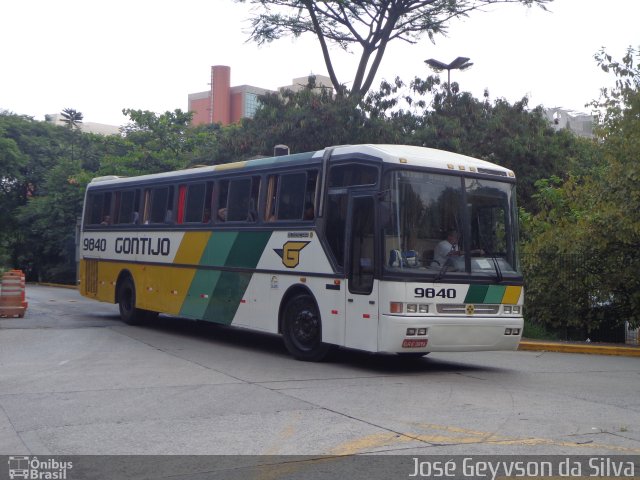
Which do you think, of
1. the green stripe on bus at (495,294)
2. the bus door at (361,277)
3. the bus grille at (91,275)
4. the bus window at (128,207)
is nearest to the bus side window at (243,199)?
the bus door at (361,277)

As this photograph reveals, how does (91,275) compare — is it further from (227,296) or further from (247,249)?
(247,249)

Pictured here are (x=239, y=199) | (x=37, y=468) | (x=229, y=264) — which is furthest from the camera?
(x=229, y=264)

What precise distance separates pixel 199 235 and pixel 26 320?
19.3 feet

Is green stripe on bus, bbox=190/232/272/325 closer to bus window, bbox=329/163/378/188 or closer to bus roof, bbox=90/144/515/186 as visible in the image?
bus roof, bbox=90/144/515/186

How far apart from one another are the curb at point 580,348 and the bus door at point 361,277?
19.5ft

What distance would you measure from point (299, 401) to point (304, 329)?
393 centimetres

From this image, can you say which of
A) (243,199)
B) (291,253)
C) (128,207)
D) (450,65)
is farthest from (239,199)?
(450,65)

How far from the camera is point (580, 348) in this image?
16328 millimetres

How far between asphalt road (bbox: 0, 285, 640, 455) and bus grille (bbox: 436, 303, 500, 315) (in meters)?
0.94

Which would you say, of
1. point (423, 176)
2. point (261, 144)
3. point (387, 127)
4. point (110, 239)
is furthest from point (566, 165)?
point (423, 176)

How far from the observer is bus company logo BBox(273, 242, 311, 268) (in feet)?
44.0

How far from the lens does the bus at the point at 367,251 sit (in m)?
11.7

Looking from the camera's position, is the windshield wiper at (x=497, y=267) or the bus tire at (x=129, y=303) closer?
the windshield wiper at (x=497, y=267)

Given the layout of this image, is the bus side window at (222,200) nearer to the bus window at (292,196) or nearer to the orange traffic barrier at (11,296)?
the bus window at (292,196)
